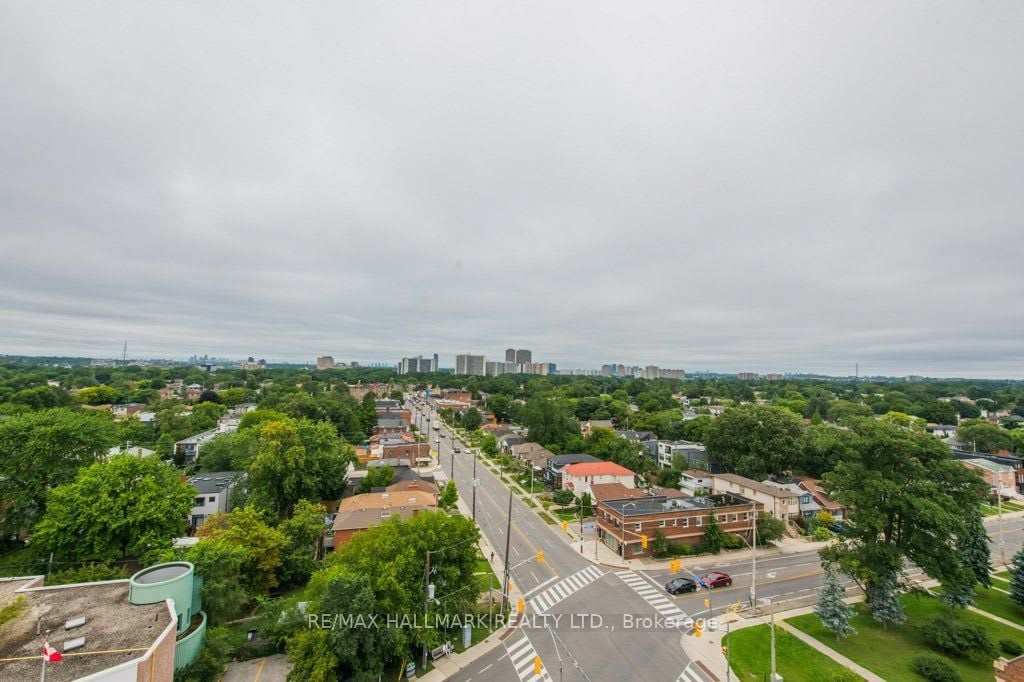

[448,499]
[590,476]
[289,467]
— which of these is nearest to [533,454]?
[590,476]

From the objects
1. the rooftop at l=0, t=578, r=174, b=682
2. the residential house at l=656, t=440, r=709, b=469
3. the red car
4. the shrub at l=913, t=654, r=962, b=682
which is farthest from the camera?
the residential house at l=656, t=440, r=709, b=469

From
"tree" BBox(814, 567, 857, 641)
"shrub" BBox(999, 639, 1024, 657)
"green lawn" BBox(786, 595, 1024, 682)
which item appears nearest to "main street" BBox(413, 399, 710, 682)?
"tree" BBox(814, 567, 857, 641)

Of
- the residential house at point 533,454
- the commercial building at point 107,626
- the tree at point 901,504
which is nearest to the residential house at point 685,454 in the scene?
the residential house at point 533,454

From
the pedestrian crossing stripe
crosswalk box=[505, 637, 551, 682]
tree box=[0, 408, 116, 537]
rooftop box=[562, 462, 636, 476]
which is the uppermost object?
tree box=[0, 408, 116, 537]

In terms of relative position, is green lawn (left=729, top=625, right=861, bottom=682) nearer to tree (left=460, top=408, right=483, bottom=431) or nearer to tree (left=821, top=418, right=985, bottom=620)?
tree (left=821, top=418, right=985, bottom=620)

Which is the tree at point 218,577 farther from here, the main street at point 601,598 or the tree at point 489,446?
the tree at point 489,446

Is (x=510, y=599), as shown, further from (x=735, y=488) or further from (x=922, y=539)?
(x=735, y=488)
